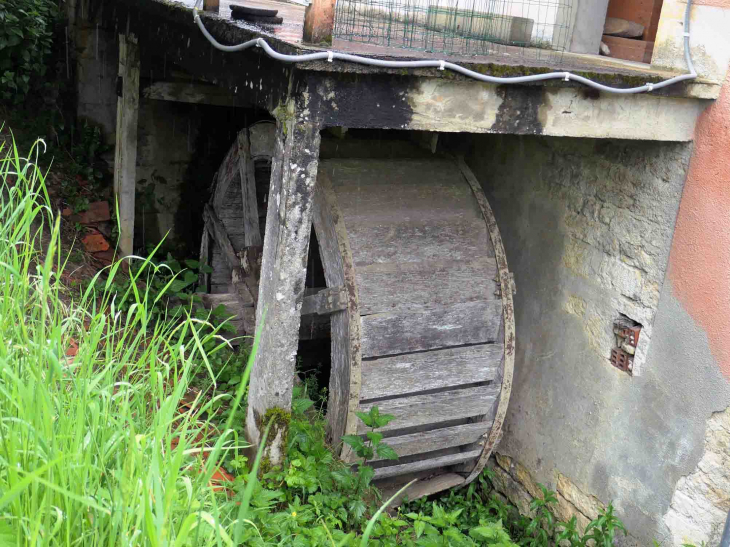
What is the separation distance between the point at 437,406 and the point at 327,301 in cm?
91

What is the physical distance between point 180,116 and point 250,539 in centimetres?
519

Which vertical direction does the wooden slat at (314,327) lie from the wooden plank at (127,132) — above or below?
below

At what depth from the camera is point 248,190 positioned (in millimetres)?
5434

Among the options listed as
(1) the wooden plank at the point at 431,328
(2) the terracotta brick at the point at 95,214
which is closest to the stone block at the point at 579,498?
(1) the wooden plank at the point at 431,328

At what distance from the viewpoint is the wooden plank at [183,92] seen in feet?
18.1


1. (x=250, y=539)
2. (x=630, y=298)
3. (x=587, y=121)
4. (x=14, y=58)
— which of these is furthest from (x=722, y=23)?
(x=14, y=58)

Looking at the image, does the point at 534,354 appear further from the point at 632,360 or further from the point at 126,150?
the point at 126,150

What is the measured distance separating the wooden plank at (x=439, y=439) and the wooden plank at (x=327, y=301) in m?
0.83

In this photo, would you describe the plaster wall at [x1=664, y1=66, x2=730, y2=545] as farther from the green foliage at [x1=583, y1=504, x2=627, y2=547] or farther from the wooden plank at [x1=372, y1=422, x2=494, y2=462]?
the wooden plank at [x1=372, y1=422, x2=494, y2=462]

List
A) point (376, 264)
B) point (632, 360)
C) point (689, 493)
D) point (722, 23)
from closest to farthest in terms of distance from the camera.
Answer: point (722, 23), point (689, 493), point (632, 360), point (376, 264)

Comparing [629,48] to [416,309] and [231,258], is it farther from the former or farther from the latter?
[231,258]

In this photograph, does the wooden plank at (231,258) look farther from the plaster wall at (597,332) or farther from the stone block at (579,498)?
the stone block at (579,498)

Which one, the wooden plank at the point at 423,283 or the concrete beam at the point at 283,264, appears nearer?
the concrete beam at the point at 283,264

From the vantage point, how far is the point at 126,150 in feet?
19.0
